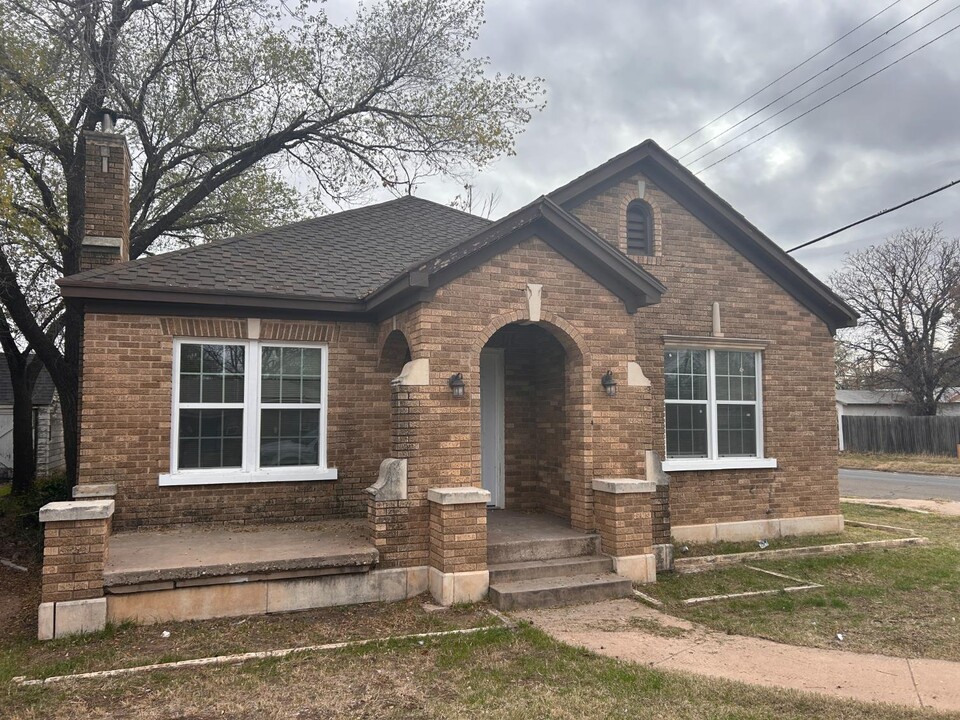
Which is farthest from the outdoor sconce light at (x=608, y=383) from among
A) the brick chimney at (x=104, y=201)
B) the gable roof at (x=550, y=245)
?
the brick chimney at (x=104, y=201)

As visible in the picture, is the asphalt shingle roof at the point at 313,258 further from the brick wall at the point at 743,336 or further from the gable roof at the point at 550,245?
the brick wall at the point at 743,336

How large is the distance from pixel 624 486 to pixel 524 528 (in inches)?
56.0

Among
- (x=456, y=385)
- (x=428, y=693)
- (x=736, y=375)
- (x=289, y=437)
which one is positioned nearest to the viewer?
(x=428, y=693)

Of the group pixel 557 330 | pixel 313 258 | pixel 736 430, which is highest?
pixel 313 258

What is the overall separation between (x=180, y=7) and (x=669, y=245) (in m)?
11.7

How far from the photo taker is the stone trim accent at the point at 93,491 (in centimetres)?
754

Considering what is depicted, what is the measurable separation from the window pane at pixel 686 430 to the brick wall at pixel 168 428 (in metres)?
4.37

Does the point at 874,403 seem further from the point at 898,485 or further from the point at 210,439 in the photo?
the point at 210,439

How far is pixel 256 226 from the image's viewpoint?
18.9 m

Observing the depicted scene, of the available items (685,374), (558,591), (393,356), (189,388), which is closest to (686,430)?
(685,374)

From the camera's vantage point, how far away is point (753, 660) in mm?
5531

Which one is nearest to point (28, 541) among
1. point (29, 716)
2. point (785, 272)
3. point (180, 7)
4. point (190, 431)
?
point (190, 431)

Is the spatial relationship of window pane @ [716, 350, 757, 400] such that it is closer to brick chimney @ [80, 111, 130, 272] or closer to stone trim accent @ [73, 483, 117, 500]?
stone trim accent @ [73, 483, 117, 500]

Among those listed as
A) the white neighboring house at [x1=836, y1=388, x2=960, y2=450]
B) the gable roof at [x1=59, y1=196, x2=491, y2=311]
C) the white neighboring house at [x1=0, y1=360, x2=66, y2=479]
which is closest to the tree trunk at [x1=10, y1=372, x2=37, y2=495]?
the white neighboring house at [x1=0, y1=360, x2=66, y2=479]
